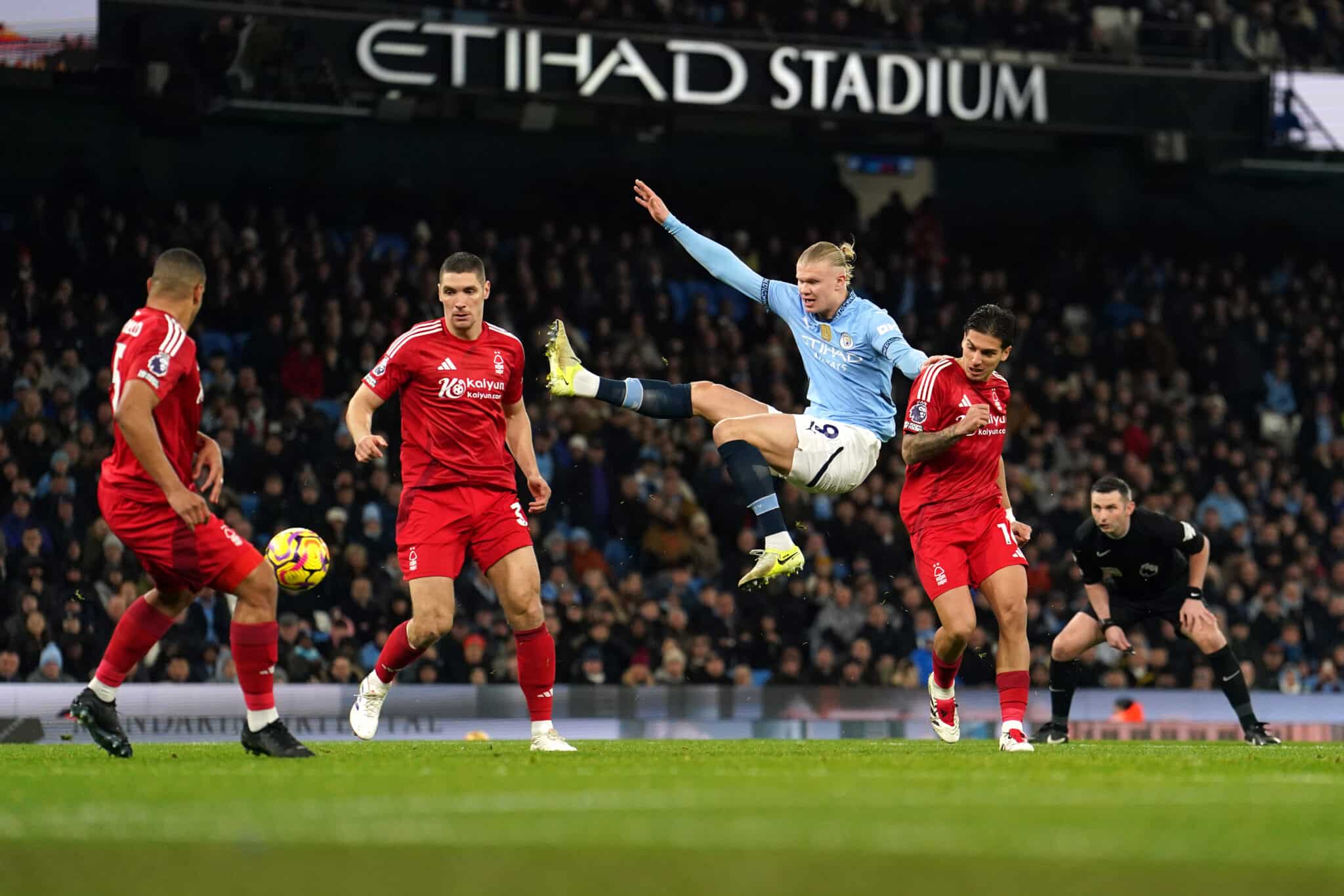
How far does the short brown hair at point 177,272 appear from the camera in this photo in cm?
871

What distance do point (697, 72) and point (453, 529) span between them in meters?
13.8

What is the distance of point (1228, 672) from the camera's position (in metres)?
13.9

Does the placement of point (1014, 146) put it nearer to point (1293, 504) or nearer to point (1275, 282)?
point (1275, 282)

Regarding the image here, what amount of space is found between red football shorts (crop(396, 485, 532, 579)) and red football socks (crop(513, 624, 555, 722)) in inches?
20.0

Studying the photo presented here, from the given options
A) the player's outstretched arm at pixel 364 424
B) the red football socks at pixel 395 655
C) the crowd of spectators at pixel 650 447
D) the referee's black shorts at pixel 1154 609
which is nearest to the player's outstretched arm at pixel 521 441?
the player's outstretched arm at pixel 364 424

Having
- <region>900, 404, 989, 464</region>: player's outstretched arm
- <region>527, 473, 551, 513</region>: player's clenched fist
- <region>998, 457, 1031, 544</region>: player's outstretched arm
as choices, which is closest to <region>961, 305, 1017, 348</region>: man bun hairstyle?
<region>900, 404, 989, 464</region>: player's outstretched arm

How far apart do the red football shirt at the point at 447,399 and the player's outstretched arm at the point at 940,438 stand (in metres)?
2.37

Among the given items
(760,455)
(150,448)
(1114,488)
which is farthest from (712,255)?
(1114,488)

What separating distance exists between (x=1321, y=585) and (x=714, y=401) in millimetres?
13700

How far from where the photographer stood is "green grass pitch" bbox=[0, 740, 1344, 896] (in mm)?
4320

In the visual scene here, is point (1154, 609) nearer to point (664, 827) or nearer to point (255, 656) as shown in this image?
point (255, 656)

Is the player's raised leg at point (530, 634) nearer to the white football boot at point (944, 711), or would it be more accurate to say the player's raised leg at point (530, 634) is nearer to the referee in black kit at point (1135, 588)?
the white football boot at point (944, 711)

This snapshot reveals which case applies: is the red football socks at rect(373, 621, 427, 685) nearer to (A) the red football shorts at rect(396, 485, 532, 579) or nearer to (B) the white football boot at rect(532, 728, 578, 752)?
(A) the red football shorts at rect(396, 485, 532, 579)

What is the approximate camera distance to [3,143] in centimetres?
2547
